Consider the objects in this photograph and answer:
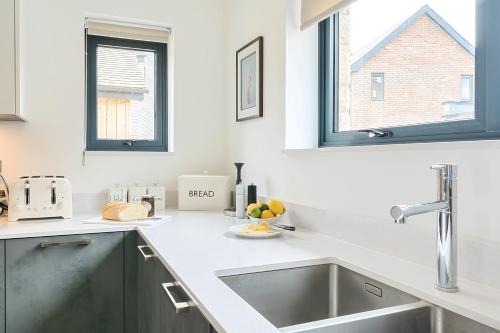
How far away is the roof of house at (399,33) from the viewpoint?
1200 millimetres

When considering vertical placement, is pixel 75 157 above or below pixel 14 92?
below

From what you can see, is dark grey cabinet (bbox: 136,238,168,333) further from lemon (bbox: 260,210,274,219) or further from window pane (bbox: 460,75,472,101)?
window pane (bbox: 460,75,472,101)

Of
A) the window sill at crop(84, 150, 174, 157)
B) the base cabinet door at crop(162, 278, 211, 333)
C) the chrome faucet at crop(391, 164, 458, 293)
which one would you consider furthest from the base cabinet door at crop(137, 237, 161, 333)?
the chrome faucet at crop(391, 164, 458, 293)

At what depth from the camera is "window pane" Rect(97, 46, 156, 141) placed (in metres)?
2.59

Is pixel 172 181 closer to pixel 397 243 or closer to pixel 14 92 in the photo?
pixel 14 92

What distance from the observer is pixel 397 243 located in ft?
4.18

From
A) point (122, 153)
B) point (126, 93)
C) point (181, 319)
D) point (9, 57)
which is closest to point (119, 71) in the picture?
point (126, 93)

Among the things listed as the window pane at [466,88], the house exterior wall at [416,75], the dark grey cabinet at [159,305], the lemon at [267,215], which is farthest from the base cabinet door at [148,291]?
the window pane at [466,88]

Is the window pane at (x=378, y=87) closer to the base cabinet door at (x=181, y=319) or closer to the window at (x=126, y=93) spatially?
the base cabinet door at (x=181, y=319)

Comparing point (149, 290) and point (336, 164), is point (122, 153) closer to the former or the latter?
point (149, 290)

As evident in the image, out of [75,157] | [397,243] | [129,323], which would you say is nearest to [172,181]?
[75,157]

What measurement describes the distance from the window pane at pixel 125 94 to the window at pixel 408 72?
1362mm

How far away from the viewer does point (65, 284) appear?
5.92 feet

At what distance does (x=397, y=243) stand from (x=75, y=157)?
6.46 ft
